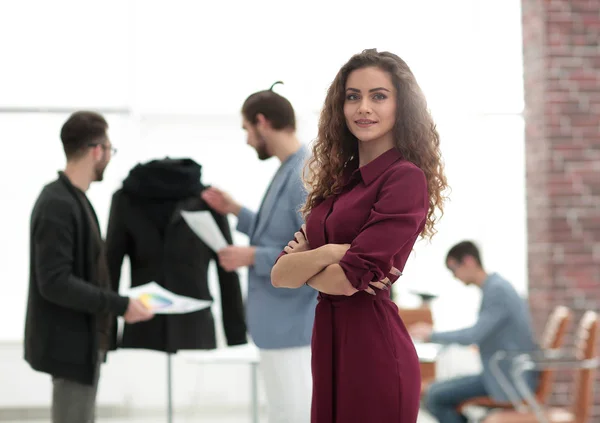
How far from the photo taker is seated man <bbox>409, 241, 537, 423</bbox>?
4.38 meters

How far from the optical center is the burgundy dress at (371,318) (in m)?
1.90

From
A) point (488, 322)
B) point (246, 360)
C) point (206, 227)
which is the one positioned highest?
point (206, 227)

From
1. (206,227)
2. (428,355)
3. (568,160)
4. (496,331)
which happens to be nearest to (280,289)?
(206,227)

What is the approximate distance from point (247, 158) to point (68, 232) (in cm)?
319

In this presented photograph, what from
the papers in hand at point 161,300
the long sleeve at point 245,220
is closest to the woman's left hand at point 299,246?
the papers in hand at point 161,300

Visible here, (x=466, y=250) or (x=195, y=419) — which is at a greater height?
(x=466, y=250)

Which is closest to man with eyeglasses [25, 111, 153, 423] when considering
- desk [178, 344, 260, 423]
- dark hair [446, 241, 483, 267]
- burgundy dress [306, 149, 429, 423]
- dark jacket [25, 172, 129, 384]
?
dark jacket [25, 172, 129, 384]

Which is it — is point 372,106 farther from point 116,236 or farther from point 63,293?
point 116,236

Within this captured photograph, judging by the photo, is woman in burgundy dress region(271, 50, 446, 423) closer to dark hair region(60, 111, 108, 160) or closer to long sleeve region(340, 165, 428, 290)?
long sleeve region(340, 165, 428, 290)

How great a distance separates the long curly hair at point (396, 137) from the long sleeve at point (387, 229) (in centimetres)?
11

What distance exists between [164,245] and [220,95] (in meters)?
2.70

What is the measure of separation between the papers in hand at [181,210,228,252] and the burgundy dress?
132 cm

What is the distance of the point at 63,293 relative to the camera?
115 inches

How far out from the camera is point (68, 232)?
9.68ft
